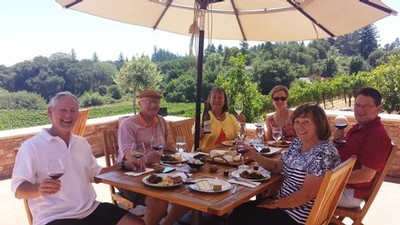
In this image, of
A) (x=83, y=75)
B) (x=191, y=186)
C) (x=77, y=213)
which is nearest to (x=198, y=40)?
(x=191, y=186)

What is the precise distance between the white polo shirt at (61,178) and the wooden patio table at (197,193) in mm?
138

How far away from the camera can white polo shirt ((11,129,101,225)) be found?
1.87 meters

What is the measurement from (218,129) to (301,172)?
1.64 m

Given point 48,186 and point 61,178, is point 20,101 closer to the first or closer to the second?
point 61,178

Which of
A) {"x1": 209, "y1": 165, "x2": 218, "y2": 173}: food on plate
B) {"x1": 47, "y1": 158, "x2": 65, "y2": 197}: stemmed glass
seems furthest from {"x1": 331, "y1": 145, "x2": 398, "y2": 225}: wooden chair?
{"x1": 47, "y1": 158, "x2": 65, "y2": 197}: stemmed glass

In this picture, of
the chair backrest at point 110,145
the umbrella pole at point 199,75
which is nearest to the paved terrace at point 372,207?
the chair backrest at point 110,145

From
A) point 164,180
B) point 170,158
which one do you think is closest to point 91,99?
point 170,158

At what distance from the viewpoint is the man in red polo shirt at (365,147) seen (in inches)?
87.6

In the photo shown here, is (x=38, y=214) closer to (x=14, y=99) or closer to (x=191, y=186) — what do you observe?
(x=191, y=186)

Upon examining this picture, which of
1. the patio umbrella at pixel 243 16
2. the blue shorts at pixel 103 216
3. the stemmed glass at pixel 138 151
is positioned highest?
the patio umbrella at pixel 243 16

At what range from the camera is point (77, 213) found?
1.98m

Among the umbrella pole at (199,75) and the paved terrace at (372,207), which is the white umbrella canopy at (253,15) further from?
the paved terrace at (372,207)

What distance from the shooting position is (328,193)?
1.71 m

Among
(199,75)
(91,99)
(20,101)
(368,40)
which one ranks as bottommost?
(91,99)
